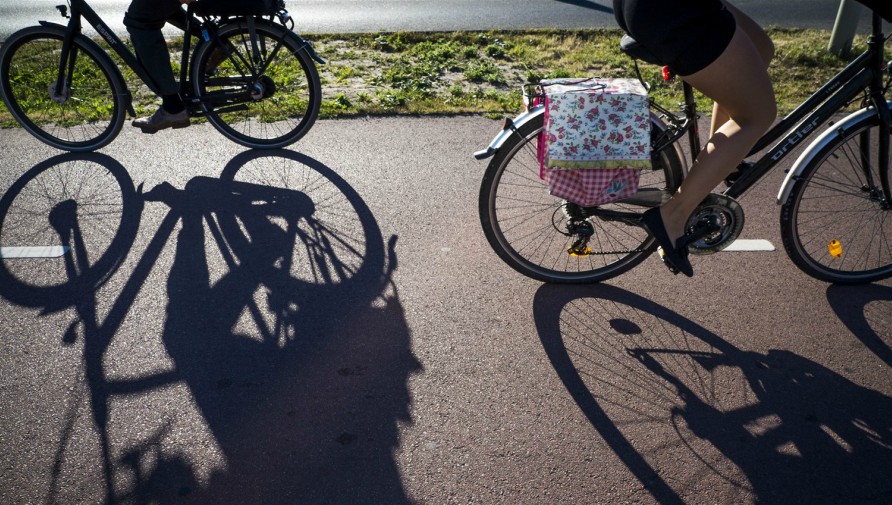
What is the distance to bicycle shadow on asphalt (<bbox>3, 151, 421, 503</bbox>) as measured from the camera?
2545 millimetres

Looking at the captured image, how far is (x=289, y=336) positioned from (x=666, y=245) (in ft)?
6.18

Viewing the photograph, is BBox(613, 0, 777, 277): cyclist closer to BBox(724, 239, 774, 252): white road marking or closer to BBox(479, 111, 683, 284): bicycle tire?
BBox(479, 111, 683, 284): bicycle tire

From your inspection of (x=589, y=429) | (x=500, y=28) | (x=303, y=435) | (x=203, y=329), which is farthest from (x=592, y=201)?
(x=500, y=28)

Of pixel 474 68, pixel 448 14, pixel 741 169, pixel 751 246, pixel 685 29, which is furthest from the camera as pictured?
pixel 448 14

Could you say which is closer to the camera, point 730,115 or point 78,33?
point 730,115

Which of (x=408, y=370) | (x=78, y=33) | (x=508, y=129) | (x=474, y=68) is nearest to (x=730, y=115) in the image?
(x=508, y=129)

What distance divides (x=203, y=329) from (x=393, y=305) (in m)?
0.94

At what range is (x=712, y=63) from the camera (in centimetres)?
280

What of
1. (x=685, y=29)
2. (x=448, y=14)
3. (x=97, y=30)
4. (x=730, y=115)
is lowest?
(x=448, y=14)

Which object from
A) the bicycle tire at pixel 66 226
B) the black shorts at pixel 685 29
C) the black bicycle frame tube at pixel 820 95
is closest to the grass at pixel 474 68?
the bicycle tire at pixel 66 226

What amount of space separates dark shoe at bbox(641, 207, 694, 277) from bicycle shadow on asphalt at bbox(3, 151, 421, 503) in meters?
1.31

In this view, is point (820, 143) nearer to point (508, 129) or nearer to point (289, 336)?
point (508, 129)

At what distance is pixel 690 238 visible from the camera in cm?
332

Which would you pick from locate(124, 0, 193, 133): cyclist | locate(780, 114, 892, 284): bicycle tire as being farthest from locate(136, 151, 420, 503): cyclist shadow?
locate(780, 114, 892, 284): bicycle tire
